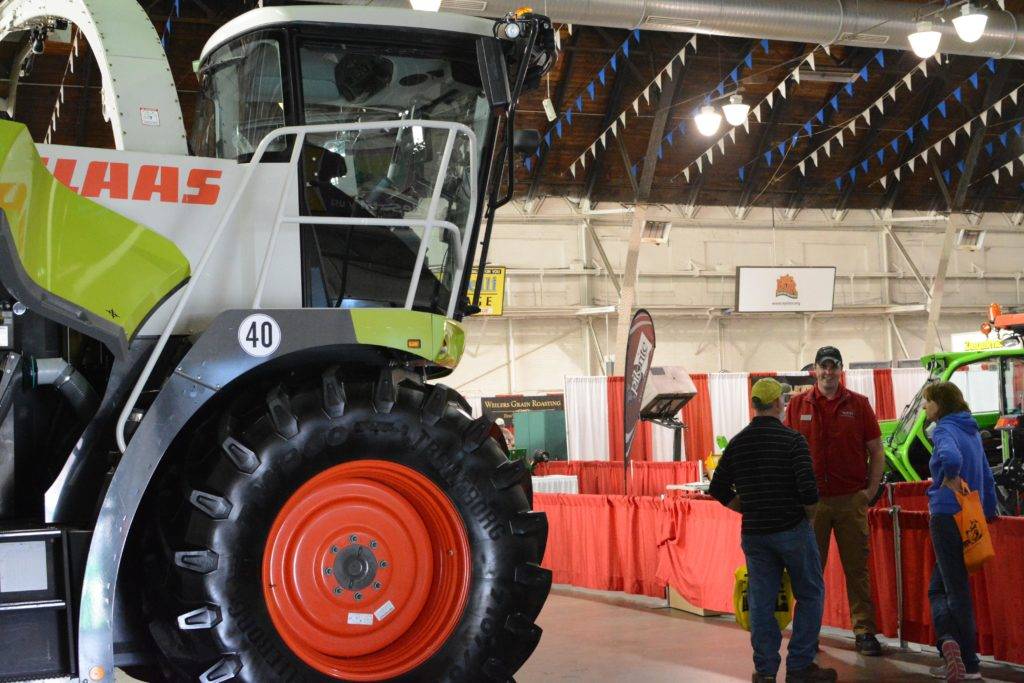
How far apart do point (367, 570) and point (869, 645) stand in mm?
4313

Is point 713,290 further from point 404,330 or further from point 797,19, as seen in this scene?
point 404,330

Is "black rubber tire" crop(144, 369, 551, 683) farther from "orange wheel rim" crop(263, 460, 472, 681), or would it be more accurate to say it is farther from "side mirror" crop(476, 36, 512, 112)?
"side mirror" crop(476, 36, 512, 112)

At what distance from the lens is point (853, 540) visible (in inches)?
290

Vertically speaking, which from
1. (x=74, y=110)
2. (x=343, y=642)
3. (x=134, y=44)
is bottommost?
(x=343, y=642)

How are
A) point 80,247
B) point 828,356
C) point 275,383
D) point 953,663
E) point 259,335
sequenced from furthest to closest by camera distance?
point 828,356 → point 953,663 → point 275,383 → point 259,335 → point 80,247

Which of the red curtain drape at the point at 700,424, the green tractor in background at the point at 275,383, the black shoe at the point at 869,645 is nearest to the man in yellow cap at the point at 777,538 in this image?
the black shoe at the point at 869,645

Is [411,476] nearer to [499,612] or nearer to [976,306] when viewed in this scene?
[499,612]

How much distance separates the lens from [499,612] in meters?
4.53

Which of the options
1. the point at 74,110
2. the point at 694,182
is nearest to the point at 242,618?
the point at 74,110

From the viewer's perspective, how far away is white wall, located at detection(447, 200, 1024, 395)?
→ 30828 millimetres

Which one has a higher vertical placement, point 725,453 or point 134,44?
point 134,44

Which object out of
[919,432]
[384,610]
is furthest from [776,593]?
[919,432]

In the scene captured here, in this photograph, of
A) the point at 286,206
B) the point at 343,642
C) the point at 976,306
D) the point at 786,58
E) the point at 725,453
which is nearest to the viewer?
the point at 343,642

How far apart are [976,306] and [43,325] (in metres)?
33.7
